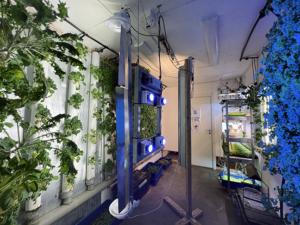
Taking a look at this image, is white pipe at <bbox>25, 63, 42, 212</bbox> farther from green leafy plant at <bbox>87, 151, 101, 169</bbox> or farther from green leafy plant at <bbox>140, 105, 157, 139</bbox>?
green leafy plant at <bbox>140, 105, 157, 139</bbox>

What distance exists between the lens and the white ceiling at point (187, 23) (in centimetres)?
121

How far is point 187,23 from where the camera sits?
1.47m

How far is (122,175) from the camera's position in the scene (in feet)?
2.89

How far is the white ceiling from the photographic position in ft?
3.99

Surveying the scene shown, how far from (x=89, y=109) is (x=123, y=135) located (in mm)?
1285

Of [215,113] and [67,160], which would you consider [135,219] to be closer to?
[67,160]

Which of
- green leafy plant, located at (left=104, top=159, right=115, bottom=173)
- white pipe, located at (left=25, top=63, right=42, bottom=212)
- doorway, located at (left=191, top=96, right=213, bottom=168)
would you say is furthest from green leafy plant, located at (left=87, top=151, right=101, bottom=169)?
doorway, located at (left=191, top=96, right=213, bottom=168)

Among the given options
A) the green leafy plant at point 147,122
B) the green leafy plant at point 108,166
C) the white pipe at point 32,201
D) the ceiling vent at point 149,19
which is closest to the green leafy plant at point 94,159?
the green leafy plant at point 108,166

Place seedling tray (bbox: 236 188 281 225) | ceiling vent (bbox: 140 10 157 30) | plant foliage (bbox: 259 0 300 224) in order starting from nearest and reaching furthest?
plant foliage (bbox: 259 0 300 224) → ceiling vent (bbox: 140 10 157 30) → seedling tray (bbox: 236 188 281 225)

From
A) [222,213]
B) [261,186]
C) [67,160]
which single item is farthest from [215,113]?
[67,160]

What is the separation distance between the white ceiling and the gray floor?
8.75ft

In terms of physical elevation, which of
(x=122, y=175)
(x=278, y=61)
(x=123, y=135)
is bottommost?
(x=122, y=175)

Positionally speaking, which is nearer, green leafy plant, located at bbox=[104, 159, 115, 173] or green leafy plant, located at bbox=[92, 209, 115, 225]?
green leafy plant, located at bbox=[92, 209, 115, 225]

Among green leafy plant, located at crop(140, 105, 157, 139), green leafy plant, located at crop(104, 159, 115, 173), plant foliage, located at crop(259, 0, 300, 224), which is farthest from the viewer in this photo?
green leafy plant, located at crop(140, 105, 157, 139)
